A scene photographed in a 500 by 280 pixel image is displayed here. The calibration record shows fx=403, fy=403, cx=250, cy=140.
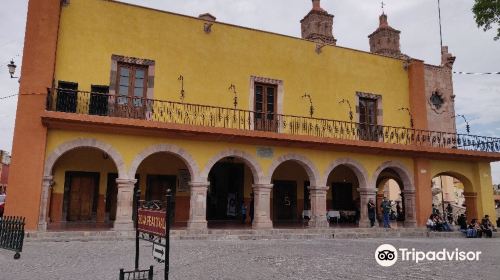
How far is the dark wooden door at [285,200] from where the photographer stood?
1730cm

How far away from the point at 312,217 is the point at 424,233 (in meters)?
4.27

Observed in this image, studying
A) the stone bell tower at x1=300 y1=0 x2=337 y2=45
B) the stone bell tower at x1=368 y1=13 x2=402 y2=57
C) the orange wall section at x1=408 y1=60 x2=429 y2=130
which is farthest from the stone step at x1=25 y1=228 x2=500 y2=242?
the stone bell tower at x1=368 y1=13 x2=402 y2=57

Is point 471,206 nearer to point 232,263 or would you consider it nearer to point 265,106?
point 265,106

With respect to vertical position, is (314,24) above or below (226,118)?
above

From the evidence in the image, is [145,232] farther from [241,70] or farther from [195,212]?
[241,70]

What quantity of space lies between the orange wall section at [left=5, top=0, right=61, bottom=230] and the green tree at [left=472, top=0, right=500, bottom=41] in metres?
A: 12.3

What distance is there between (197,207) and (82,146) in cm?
389

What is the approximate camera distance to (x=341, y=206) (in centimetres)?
1869

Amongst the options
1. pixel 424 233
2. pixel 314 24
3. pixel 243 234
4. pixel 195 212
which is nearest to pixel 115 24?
pixel 195 212

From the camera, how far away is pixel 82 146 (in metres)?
11.8

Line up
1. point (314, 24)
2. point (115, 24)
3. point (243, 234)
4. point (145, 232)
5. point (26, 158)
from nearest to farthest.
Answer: point (145, 232)
point (26, 158)
point (243, 234)
point (115, 24)
point (314, 24)

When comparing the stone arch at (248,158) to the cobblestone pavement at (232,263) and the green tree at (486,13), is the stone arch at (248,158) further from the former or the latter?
the green tree at (486,13)

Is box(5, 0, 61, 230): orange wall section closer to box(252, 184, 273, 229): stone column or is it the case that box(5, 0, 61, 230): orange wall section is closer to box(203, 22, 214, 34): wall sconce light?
box(203, 22, 214, 34): wall sconce light

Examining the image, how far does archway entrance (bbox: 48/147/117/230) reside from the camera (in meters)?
13.8
